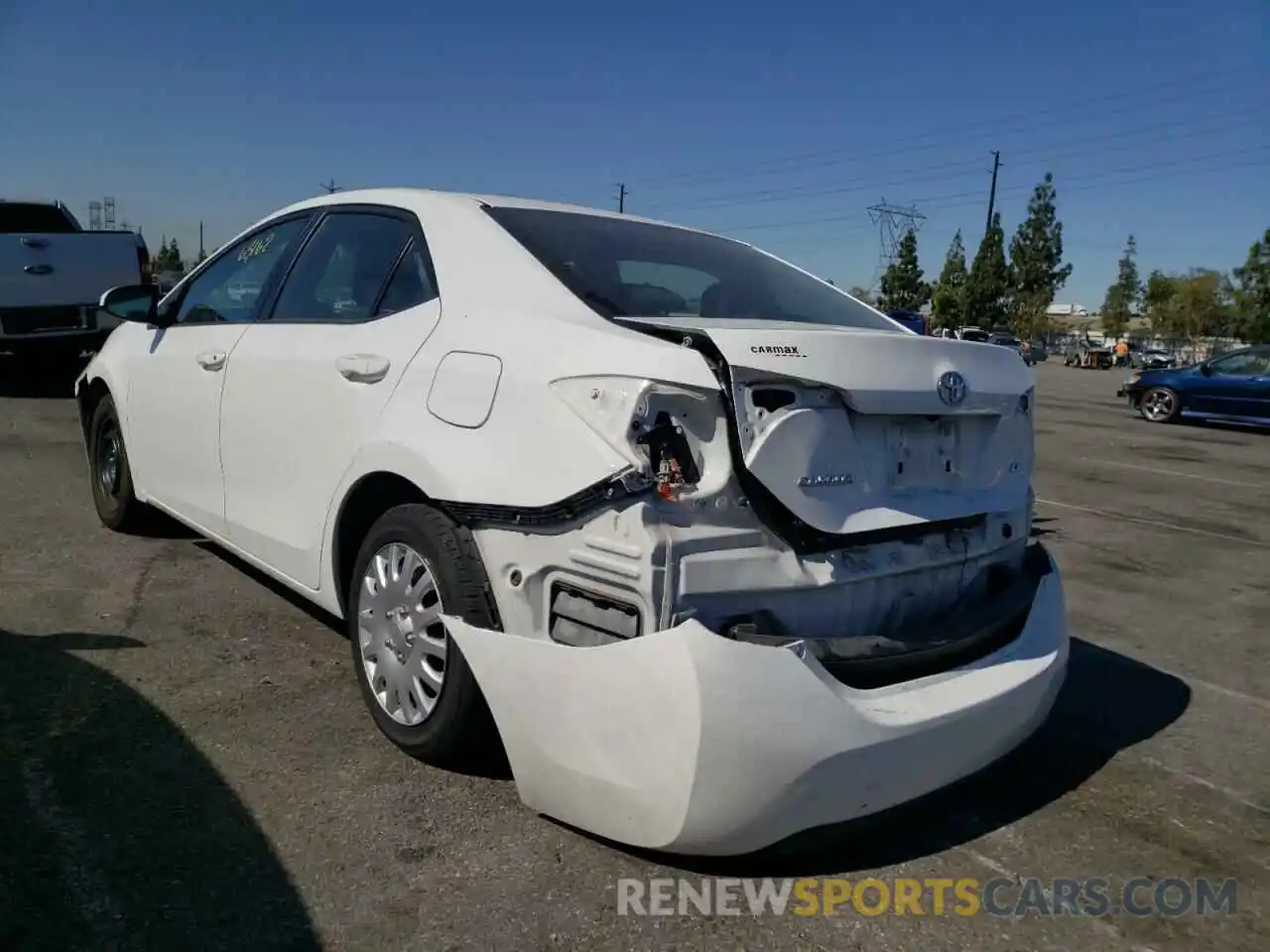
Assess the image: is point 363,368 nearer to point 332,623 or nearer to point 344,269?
point 344,269

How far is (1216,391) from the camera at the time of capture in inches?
671

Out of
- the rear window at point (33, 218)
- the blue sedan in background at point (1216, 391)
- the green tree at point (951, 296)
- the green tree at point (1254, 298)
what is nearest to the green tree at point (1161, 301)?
the green tree at point (1254, 298)

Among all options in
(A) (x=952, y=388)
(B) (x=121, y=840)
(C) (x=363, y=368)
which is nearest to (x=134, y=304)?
(C) (x=363, y=368)

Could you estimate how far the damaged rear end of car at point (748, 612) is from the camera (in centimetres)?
222

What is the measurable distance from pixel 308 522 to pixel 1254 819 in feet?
10.1

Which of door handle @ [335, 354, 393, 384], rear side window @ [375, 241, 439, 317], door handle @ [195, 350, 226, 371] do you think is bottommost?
door handle @ [195, 350, 226, 371]

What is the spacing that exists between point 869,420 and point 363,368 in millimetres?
1547

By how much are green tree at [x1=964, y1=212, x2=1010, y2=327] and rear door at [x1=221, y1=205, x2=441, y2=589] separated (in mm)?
67764

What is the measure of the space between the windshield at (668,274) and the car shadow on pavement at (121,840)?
1.65 m

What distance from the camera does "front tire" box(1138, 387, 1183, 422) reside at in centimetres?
1748

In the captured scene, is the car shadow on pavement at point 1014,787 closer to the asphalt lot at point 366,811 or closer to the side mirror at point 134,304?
the asphalt lot at point 366,811

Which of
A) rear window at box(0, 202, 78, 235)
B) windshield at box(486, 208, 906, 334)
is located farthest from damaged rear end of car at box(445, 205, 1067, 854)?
rear window at box(0, 202, 78, 235)

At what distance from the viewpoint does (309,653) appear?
3773 mm

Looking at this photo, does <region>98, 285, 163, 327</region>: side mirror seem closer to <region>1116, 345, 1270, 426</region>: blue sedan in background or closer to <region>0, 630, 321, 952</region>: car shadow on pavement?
<region>0, 630, 321, 952</region>: car shadow on pavement
